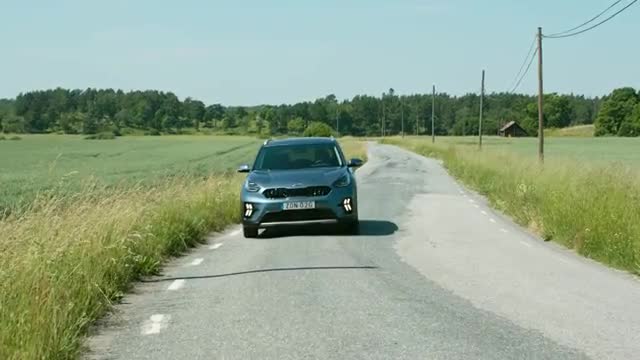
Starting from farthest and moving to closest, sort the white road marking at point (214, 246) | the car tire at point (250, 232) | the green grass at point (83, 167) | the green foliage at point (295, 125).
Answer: the green foliage at point (295, 125)
the green grass at point (83, 167)
the car tire at point (250, 232)
the white road marking at point (214, 246)

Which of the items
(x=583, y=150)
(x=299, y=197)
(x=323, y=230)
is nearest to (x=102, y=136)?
(x=583, y=150)

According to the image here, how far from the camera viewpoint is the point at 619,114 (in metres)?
158

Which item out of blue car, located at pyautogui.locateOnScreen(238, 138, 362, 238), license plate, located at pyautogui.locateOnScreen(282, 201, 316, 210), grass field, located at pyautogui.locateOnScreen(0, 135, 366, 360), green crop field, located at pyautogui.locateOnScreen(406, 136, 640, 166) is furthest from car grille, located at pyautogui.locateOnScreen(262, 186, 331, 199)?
green crop field, located at pyautogui.locateOnScreen(406, 136, 640, 166)

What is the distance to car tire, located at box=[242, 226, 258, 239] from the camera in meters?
14.3

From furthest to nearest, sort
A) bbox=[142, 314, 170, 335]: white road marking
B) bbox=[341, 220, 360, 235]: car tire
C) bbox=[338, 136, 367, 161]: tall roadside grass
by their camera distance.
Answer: bbox=[338, 136, 367, 161]: tall roadside grass, bbox=[341, 220, 360, 235]: car tire, bbox=[142, 314, 170, 335]: white road marking

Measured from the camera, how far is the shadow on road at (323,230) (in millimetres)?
14901

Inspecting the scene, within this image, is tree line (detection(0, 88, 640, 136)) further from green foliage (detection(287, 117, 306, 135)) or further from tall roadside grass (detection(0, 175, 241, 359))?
tall roadside grass (detection(0, 175, 241, 359))

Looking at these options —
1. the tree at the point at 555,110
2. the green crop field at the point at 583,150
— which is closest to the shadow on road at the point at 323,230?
the green crop field at the point at 583,150

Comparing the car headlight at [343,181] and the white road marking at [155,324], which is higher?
the car headlight at [343,181]

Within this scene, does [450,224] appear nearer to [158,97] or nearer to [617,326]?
[617,326]

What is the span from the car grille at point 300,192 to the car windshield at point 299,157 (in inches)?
43.4

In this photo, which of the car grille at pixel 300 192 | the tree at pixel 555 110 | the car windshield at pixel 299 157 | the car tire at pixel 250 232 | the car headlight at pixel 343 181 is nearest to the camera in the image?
the car grille at pixel 300 192

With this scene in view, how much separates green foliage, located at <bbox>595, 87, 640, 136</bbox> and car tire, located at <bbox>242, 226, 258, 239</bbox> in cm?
14837

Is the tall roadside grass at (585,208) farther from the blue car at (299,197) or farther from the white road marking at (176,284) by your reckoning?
the white road marking at (176,284)
